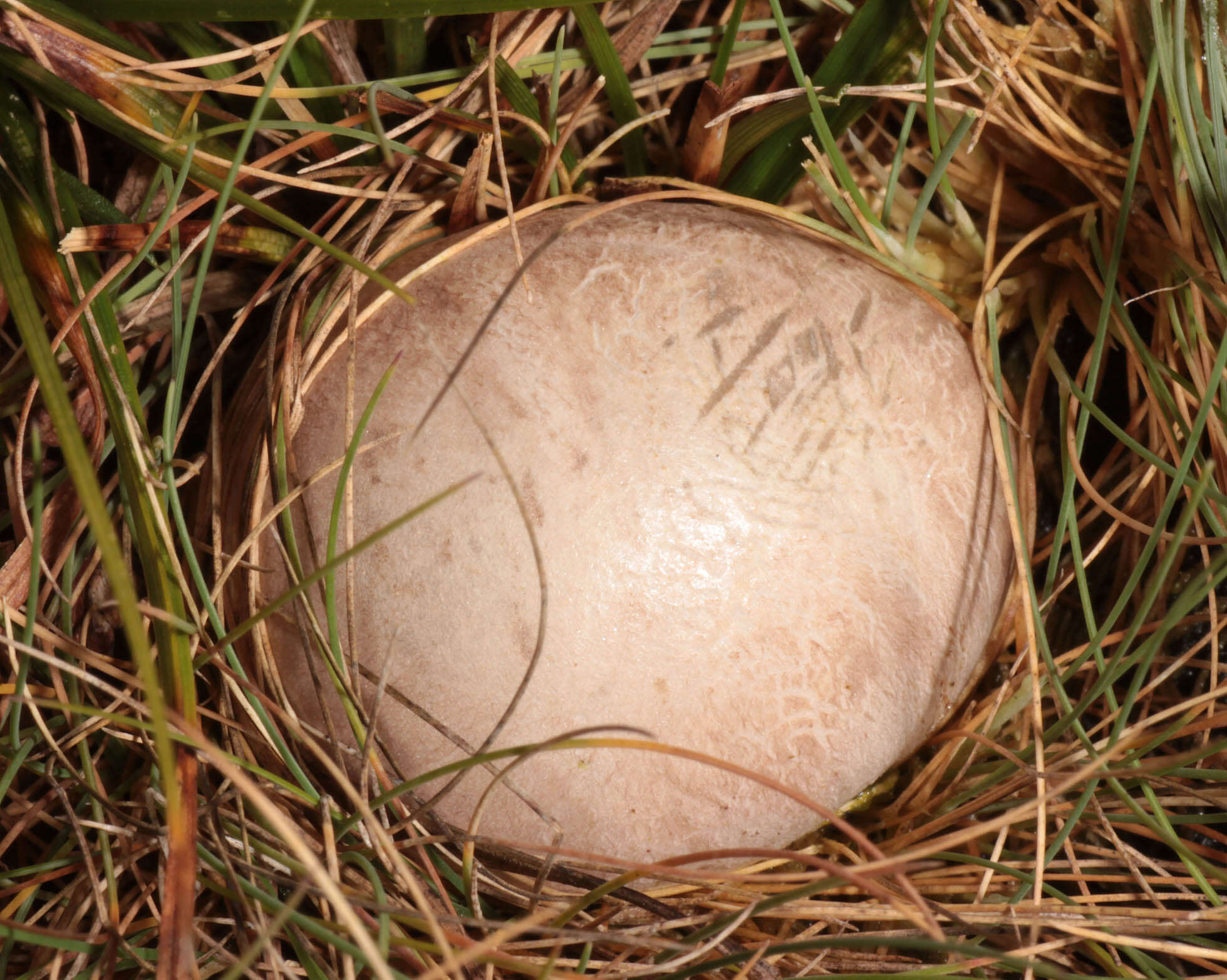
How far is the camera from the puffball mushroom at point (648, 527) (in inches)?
32.9

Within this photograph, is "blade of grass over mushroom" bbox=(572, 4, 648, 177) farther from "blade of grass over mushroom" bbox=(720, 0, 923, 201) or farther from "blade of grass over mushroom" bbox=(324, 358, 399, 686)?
"blade of grass over mushroom" bbox=(324, 358, 399, 686)

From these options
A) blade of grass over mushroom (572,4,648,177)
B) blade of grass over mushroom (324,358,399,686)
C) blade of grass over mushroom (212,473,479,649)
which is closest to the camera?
blade of grass over mushroom (212,473,479,649)

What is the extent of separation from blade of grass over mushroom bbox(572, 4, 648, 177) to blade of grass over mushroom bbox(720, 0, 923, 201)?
98 mm

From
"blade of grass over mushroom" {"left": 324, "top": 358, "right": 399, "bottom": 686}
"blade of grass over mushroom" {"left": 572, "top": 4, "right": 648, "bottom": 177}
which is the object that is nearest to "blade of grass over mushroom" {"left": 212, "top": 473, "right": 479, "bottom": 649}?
"blade of grass over mushroom" {"left": 324, "top": 358, "right": 399, "bottom": 686}

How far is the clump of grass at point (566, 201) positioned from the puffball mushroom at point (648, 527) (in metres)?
0.06

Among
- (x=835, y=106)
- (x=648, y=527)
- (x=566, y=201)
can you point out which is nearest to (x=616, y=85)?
(x=566, y=201)

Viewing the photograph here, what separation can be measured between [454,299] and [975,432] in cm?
54

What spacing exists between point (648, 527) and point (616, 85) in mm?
479

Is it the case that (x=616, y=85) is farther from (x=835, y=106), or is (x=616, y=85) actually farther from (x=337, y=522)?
(x=337, y=522)

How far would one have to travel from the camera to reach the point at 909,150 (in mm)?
1117

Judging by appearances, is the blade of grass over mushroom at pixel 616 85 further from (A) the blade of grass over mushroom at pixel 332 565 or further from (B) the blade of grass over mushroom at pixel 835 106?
(A) the blade of grass over mushroom at pixel 332 565

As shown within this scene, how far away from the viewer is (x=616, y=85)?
3.27ft

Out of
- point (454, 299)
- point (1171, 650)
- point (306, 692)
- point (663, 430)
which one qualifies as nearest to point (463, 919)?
point (306, 692)

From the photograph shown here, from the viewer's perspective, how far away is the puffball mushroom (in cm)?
84
